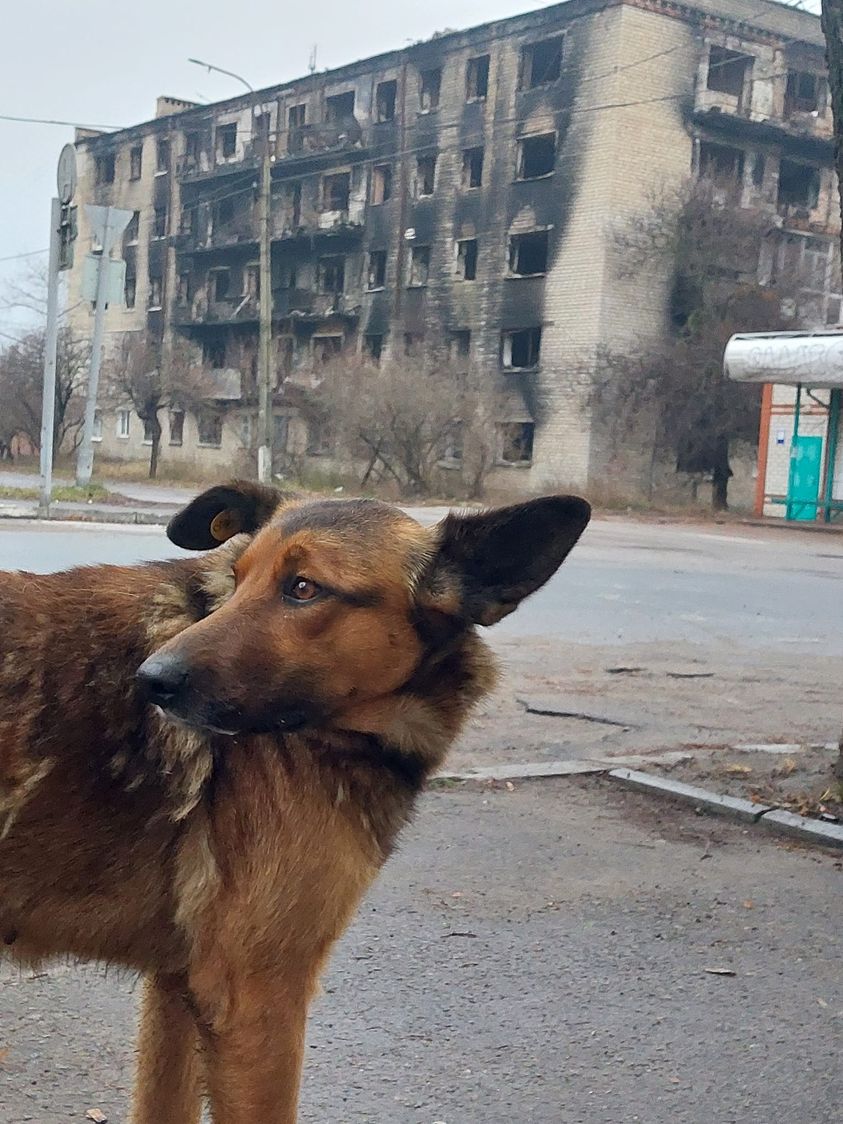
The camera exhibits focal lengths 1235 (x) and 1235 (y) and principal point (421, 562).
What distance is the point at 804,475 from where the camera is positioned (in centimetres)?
2883

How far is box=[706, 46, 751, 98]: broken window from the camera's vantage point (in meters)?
37.8

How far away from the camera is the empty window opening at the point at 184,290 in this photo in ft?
173

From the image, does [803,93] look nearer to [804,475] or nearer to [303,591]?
[804,475]

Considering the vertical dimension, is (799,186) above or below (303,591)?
above

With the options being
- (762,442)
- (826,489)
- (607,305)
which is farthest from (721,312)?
(826,489)

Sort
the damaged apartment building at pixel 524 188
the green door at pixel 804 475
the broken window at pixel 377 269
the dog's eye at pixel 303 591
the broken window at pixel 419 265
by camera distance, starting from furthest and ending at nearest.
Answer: the broken window at pixel 377 269 → the broken window at pixel 419 265 → the damaged apartment building at pixel 524 188 → the green door at pixel 804 475 → the dog's eye at pixel 303 591

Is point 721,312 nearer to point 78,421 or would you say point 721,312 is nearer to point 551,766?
point 78,421

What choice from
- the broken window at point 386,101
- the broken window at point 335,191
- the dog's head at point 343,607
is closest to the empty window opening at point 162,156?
the broken window at point 335,191

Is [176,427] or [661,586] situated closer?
[661,586]

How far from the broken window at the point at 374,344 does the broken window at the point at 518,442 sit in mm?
7234

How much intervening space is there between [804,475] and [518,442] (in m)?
12.2

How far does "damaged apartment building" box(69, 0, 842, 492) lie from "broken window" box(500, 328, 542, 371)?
8 centimetres

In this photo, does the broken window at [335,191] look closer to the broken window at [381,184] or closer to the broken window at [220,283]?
the broken window at [381,184]

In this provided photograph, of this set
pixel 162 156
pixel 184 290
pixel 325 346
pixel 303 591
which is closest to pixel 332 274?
pixel 325 346
